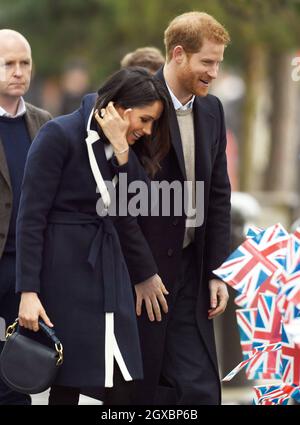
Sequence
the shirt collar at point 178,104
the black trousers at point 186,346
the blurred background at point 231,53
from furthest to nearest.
Answer: 1. the blurred background at point 231,53
2. the black trousers at point 186,346
3. the shirt collar at point 178,104

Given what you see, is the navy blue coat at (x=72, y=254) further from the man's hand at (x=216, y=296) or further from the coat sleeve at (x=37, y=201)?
the man's hand at (x=216, y=296)

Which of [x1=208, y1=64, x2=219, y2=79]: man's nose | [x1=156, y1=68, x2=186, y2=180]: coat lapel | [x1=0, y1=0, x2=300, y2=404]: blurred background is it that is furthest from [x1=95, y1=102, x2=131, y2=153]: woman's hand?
[x1=0, y1=0, x2=300, y2=404]: blurred background

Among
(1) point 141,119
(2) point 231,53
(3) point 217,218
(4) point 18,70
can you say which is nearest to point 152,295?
(3) point 217,218

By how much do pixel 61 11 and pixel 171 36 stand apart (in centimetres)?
1079

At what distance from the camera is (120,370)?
18.7 ft

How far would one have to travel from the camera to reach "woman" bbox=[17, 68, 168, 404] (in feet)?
18.4

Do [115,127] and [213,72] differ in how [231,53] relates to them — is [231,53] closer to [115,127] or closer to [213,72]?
[213,72]

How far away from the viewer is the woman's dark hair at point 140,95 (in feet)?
18.6

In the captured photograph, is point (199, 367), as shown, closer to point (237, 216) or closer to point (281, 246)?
point (281, 246)

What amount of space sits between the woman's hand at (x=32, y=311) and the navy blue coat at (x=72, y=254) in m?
0.04

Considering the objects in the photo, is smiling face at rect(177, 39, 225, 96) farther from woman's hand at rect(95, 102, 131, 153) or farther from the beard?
woman's hand at rect(95, 102, 131, 153)

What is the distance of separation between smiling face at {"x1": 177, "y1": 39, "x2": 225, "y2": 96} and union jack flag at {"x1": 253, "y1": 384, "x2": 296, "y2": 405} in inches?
54.6

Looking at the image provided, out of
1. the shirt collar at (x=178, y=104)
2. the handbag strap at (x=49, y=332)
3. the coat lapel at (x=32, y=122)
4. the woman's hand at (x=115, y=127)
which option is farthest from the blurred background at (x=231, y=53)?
the woman's hand at (x=115, y=127)

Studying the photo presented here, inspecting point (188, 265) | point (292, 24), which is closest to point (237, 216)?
point (188, 265)
